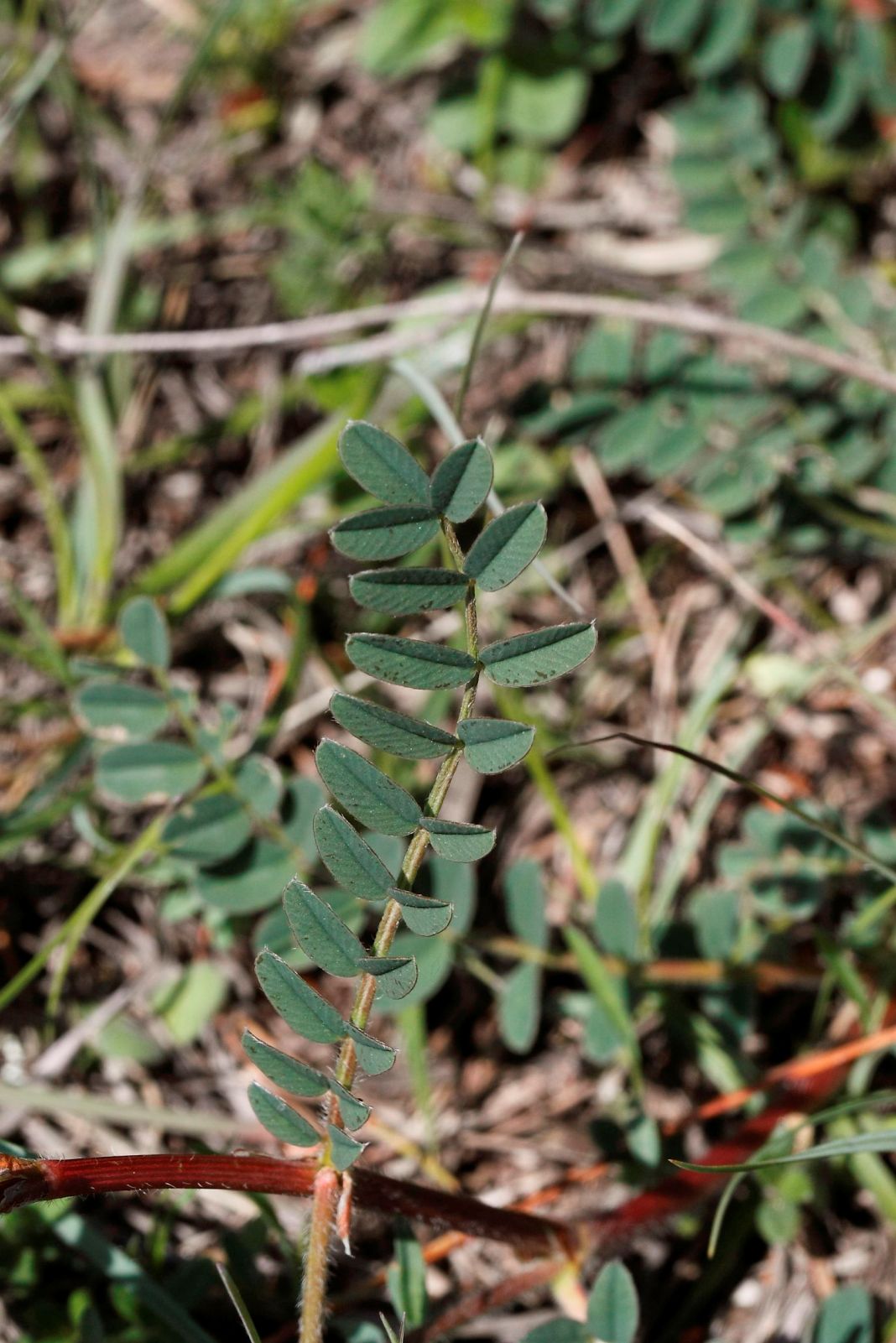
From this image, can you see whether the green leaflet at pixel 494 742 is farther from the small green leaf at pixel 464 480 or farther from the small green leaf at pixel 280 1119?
the small green leaf at pixel 280 1119

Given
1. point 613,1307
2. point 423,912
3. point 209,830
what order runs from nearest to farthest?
point 423,912 < point 613,1307 < point 209,830

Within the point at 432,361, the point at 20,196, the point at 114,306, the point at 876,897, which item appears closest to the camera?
the point at 876,897

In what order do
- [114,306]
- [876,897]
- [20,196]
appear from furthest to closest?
[20,196] → [114,306] → [876,897]

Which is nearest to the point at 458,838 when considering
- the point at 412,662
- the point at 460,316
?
the point at 412,662

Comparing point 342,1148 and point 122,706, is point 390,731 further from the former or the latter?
point 122,706

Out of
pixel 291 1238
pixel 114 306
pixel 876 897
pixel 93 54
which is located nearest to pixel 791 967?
pixel 876 897

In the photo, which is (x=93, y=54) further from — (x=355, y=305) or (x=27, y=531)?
(x=27, y=531)
